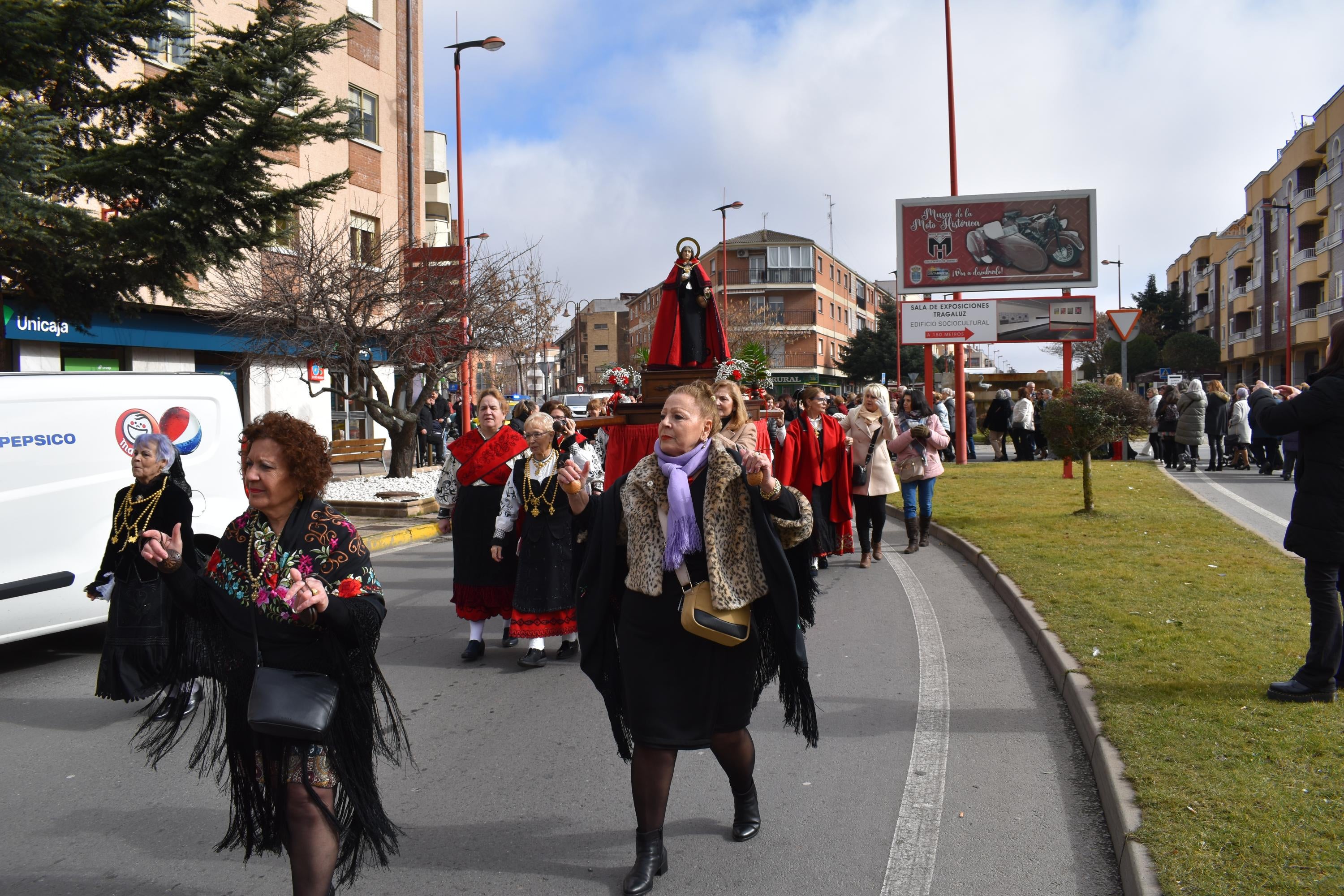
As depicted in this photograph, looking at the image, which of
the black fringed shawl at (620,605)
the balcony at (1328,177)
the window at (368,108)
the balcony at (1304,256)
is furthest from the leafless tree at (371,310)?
the balcony at (1304,256)

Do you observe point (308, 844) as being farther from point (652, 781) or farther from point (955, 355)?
point (955, 355)

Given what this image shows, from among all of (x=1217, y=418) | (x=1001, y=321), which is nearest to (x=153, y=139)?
(x=1001, y=321)

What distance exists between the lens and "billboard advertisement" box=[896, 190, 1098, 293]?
2444 cm

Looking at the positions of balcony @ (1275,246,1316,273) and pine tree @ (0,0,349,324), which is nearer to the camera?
pine tree @ (0,0,349,324)

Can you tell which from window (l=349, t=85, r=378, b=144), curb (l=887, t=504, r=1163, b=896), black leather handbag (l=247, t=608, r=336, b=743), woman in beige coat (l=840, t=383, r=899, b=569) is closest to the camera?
black leather handbag (l=247, t=608, r=336, b=743)

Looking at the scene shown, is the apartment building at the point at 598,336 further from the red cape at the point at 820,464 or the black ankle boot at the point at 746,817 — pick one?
the black ankle boot at the point at 746,817

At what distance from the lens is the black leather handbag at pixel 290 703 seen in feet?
9.66

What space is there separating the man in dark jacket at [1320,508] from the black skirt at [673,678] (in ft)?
9.75

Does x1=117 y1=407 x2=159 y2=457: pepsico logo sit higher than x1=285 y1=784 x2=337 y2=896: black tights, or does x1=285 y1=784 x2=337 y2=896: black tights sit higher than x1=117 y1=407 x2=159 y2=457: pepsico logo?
x1=117 y1=407 x2=159 y2=457: pepsico logo

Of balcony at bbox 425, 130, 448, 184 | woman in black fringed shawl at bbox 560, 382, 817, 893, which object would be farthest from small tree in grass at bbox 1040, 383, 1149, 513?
balcony at bbox 425, 130, 448, 184

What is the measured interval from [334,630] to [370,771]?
0.56 meters

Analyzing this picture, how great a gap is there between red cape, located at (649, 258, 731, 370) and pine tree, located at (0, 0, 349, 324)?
5.73 metres

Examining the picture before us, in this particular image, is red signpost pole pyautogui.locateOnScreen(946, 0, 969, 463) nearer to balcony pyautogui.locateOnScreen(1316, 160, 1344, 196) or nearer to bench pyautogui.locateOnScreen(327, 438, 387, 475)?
bench pyautogui.locateOnScreen(327, 438, 387, 475)

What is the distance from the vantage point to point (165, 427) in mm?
7219
